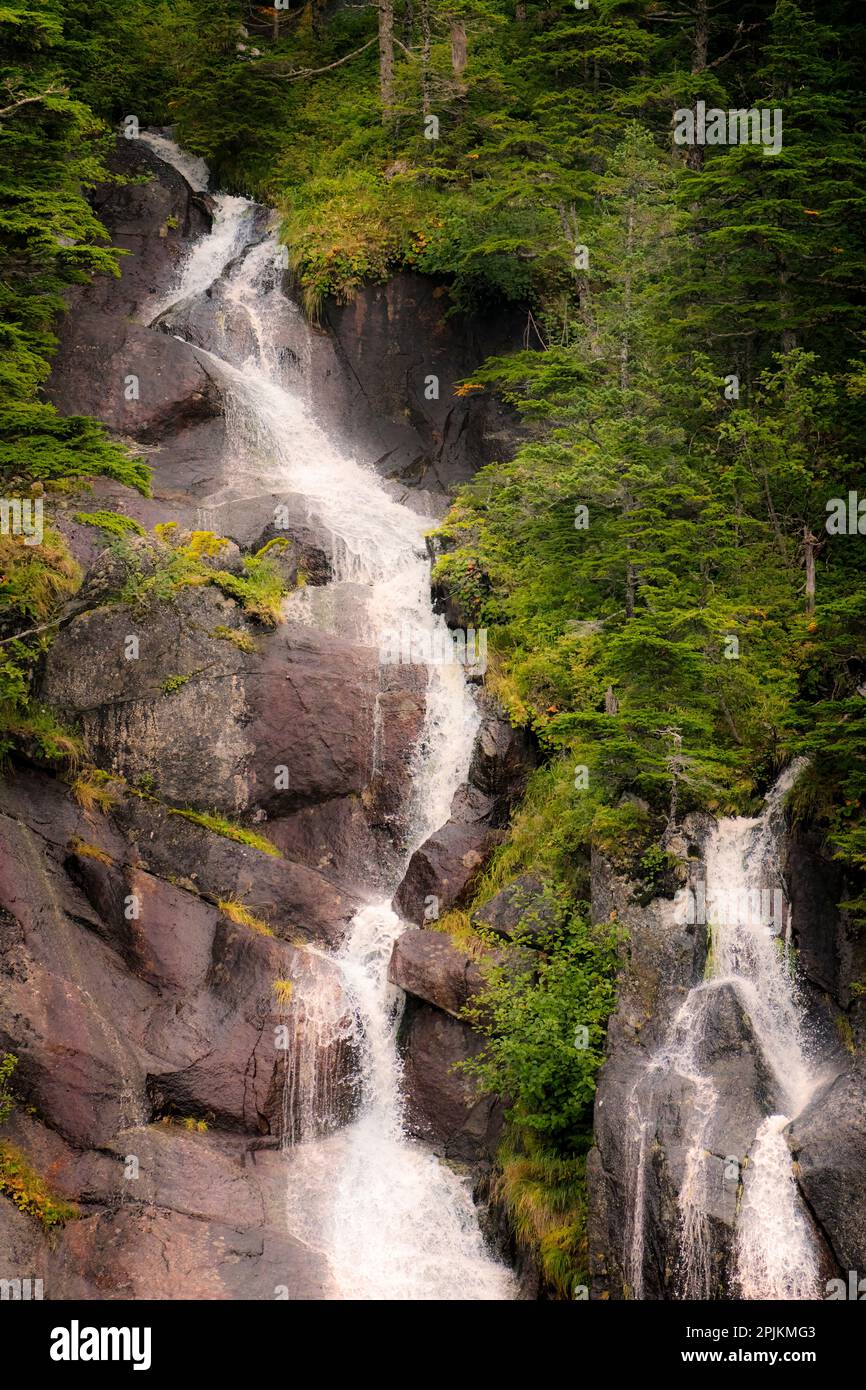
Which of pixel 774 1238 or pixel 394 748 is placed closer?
pixel 774 1238

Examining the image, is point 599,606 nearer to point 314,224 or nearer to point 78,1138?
point 78,1138

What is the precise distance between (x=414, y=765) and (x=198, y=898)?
13.1ft

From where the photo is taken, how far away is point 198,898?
52.5 ft

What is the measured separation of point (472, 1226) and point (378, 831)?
592 cm

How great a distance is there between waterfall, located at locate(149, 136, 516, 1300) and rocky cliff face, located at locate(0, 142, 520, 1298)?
0.24 meters

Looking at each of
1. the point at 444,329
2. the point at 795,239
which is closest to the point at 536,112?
the point at 444,329

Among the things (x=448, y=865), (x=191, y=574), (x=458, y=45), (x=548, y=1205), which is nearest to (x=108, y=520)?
(x=191, y=574)

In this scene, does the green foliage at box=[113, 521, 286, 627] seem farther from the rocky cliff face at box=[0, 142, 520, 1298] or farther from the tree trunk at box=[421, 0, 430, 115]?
the tree trunk at box=[421, 0, 430, 115]

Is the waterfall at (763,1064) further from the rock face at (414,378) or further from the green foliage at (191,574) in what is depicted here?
the rock face at (414,378)

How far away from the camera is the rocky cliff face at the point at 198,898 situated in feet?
43.9

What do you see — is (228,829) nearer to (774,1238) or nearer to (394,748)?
(394,748)

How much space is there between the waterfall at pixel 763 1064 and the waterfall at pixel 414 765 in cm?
287

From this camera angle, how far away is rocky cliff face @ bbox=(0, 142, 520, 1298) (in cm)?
1338

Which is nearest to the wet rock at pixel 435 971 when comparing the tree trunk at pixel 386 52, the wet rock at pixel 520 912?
the wet rock at pixel 520 912
